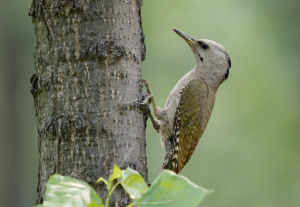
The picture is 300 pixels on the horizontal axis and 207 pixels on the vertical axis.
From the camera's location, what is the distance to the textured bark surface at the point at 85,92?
8.18 ft

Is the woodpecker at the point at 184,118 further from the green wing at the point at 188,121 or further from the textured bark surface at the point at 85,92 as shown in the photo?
the textured bark surface at the point at 85,92

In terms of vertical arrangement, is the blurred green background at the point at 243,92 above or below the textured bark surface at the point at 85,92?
below

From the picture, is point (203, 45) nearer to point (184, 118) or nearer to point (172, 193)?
point (184, 118)

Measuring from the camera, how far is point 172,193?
1.30m

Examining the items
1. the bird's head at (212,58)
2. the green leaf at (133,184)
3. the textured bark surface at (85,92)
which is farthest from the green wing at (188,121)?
the green leaf at (133,184)

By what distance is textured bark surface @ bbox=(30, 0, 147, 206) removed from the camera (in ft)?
8.18

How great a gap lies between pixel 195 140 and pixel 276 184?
10041mm

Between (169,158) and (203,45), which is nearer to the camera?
(169,158)

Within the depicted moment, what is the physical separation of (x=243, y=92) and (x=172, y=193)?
44.5 feet

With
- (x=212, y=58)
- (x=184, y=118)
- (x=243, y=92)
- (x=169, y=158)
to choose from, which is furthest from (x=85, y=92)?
(x=243, y=92)

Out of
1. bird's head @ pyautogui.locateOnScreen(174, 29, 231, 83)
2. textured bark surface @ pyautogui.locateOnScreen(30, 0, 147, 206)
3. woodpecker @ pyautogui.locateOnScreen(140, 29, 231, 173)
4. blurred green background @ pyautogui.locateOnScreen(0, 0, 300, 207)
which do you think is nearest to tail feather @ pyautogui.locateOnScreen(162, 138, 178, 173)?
woodpecker @ pyautogui.locateOnScreen(140, 29, 231, 173)

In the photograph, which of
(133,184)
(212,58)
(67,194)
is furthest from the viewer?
(212,58)

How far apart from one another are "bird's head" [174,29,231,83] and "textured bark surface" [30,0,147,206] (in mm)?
2802

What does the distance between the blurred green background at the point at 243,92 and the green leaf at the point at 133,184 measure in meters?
12.0
